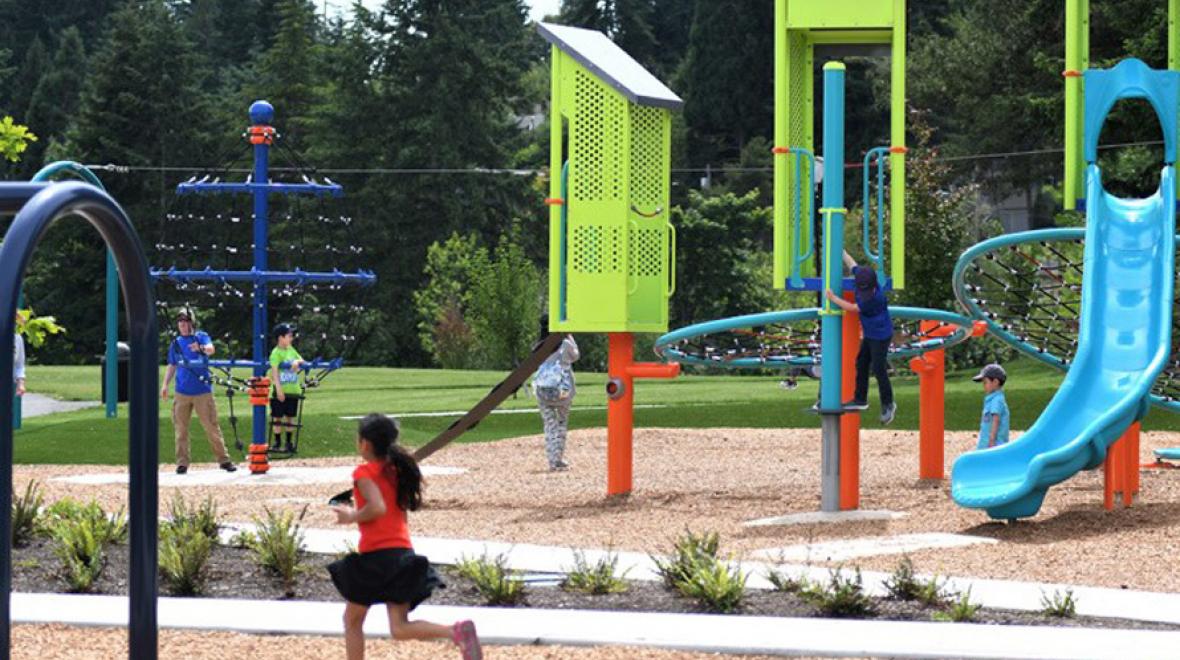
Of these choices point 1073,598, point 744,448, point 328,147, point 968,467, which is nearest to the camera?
point 1073,598

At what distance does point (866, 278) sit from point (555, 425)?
5283mm

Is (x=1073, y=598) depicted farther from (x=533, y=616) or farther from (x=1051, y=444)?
→ (x=1051, y=444)

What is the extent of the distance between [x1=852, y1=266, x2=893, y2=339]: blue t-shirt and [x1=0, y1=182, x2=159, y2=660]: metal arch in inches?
327

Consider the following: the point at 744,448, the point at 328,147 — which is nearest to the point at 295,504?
the point at 744,448

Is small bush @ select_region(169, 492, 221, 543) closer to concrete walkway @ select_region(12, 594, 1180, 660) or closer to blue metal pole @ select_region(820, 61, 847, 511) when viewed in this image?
concrete walkway @ select_region(12, 594, 1180, 660)

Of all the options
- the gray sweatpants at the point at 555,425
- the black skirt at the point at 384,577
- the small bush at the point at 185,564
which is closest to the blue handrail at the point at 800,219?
the gray sweatpants at the point at 555,425

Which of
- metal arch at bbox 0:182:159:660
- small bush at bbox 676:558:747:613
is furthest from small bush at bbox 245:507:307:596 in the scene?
metal arch at bbox 0:182:159:660

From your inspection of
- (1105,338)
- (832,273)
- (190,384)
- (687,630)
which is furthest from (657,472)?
(687,630)

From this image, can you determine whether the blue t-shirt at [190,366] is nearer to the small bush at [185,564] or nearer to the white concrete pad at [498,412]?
the small bush at [185,564]

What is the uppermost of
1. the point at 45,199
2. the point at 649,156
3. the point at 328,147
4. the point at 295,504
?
the point at 328,147

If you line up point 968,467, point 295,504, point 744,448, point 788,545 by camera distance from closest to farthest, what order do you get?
point 788,545
point 968,467
point 295,504
point 744,448

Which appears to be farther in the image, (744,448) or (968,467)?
(744,448)

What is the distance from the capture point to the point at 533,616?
30.7ft

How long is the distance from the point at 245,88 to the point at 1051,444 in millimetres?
55555
